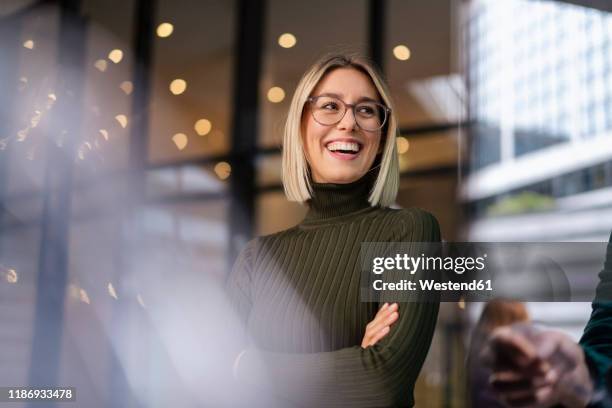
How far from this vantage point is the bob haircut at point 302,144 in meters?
1.62

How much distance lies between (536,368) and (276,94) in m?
0.87

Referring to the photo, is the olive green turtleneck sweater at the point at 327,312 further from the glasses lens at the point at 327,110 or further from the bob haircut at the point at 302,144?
the glasses lens at the point at 327,110

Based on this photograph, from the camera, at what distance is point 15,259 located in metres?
1.75

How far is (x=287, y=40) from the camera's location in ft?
5.76

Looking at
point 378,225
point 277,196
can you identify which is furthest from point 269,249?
point 378,225

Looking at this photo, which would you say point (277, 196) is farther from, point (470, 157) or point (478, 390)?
point (478, 390)

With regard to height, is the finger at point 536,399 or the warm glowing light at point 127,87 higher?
the warm glowing light at point 127,87

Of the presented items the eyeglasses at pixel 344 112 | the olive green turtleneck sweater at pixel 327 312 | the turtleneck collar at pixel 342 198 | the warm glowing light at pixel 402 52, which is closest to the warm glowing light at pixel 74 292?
the olive green turtleneck sweater at pixel 327 312

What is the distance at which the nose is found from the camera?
160 centimetres

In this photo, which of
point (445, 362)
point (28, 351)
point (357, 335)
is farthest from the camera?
point (28, 351)

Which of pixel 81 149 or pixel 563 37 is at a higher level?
pixel 563 37

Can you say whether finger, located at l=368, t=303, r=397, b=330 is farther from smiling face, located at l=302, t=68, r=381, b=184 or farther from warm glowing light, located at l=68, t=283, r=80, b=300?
warm glowing light, located at l=68, t=283, r=80, b=300

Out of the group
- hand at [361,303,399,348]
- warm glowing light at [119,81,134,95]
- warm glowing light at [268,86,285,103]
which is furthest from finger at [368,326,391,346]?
warm glowing light at [119,81,134,95]

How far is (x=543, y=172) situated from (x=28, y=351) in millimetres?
1297
